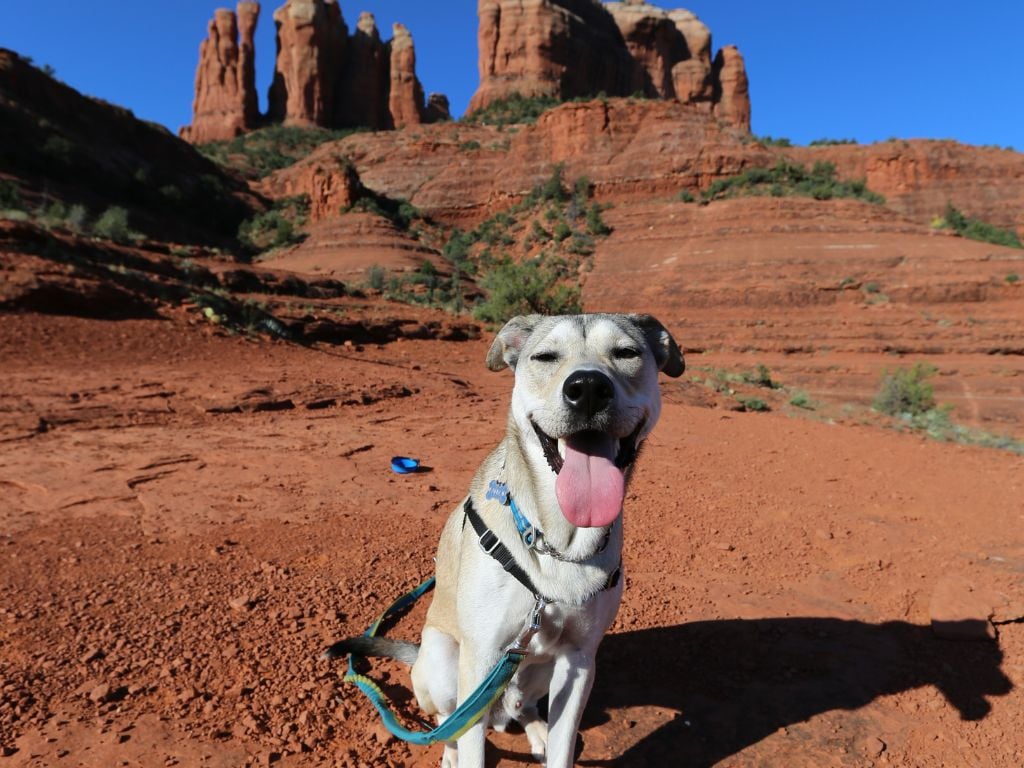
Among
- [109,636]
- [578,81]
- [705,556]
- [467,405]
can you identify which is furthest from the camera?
[578,81]

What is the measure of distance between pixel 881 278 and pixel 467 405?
27.3m

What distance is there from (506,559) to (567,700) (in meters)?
0.68

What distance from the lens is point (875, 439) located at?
959 centimetres

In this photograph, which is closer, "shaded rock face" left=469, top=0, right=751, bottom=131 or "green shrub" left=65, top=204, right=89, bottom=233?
"green shrub" left=65, top=204, right=89, bottom=233

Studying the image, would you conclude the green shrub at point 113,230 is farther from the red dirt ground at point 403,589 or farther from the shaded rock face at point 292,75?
the shaded rock face at point 292,75

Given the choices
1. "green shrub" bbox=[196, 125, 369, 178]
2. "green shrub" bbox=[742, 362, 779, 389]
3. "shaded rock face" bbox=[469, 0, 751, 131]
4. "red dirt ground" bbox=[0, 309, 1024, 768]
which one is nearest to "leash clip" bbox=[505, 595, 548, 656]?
"red dirt ground" bbox=[0, 309, 1024, 768]

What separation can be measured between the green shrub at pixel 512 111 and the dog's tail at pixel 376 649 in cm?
6669

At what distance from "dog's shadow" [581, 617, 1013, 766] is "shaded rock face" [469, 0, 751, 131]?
7576 centimetres

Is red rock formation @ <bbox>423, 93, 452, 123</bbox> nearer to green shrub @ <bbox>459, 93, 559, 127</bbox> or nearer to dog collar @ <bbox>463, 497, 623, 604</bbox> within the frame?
green shrub @ <bbox>459, 93, 559, 127</bbox>

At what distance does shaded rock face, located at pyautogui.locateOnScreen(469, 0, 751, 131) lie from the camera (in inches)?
2987

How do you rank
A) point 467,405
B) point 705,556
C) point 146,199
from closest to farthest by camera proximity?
1. point 705,556
2. point 467,405
3. point 146,199

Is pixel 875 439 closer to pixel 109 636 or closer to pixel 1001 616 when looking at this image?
pixel 1001 616

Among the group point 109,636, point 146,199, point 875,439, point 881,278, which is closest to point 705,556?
point 109,636

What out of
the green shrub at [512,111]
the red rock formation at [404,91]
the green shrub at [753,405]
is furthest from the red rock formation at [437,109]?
the green shrub at [753,405]
